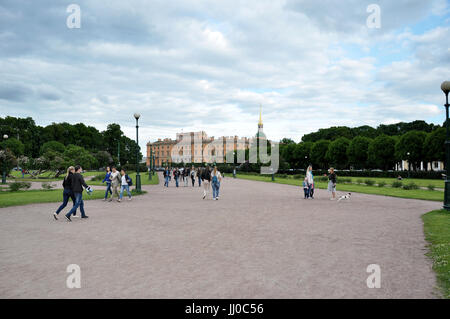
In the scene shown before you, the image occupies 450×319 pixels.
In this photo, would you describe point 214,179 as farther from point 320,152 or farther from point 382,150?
point 320,152

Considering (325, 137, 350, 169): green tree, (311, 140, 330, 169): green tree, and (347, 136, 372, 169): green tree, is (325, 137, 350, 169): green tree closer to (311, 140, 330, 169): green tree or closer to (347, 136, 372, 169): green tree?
(347, 136, 372, 169): green tree

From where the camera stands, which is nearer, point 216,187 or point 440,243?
point 440,243

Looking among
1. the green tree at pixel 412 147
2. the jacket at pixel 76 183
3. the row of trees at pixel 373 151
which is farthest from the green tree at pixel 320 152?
the jacket at pixel 76 183

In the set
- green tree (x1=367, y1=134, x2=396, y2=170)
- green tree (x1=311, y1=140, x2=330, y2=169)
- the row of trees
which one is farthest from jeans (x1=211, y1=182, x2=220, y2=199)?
green tree (x1=311, y1=140, x2=330, y2=169)

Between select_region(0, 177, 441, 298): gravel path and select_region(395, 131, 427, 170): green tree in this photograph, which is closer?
select_region(0, 177, 441, 298): gravel path

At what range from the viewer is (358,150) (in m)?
76.0

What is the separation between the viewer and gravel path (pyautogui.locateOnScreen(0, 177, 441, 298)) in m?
4.89

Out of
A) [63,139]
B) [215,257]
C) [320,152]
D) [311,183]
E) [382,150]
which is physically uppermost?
[63,139]

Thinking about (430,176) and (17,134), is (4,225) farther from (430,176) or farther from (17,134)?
(17,134)

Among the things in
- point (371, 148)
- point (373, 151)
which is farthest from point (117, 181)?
point (371, 148)

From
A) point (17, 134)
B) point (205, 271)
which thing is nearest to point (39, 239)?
point (205, 271)

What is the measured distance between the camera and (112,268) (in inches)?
234

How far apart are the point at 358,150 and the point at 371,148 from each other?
381 centimetres
